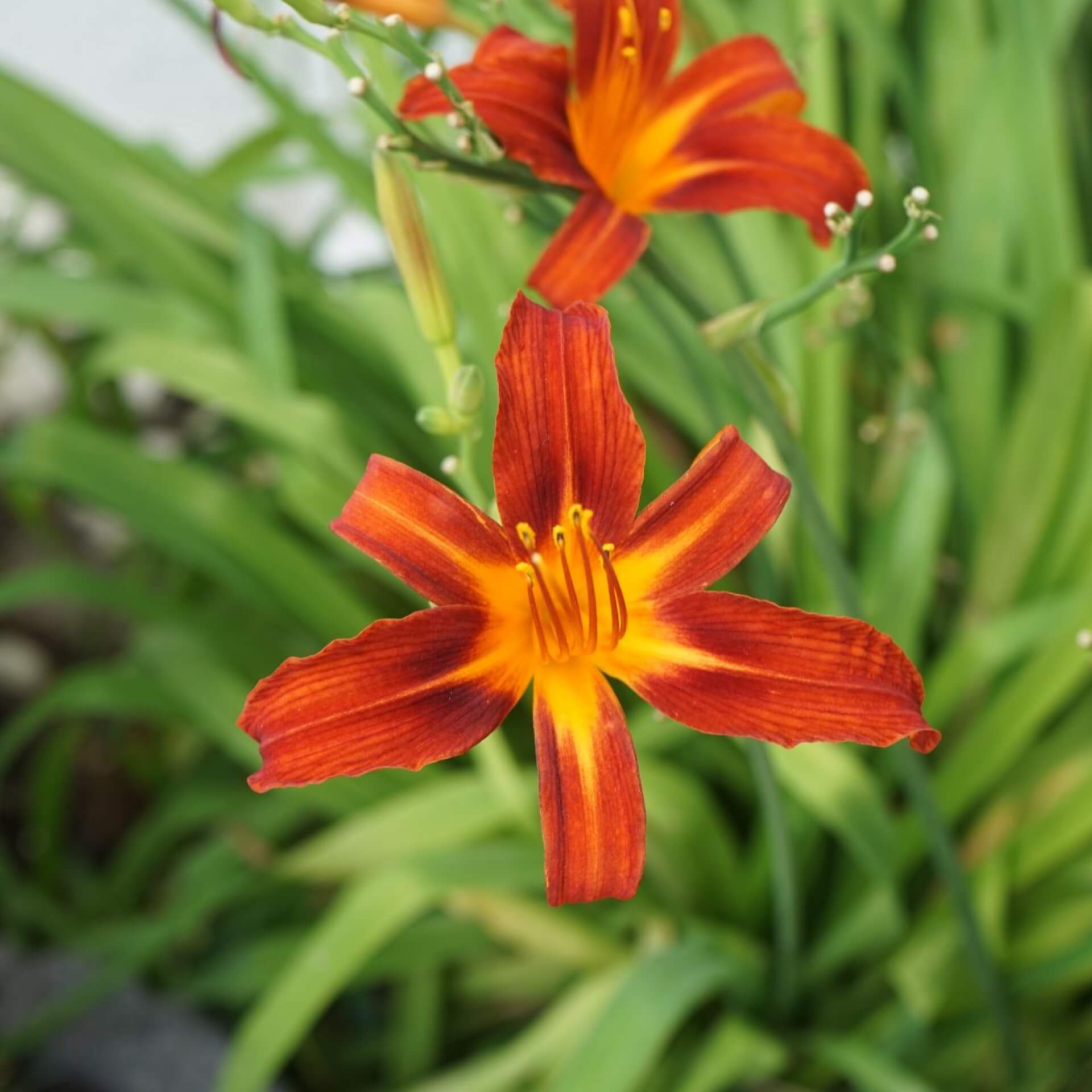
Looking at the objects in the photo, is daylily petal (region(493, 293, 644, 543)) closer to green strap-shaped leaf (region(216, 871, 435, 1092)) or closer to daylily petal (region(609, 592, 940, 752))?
daylily petal (region(609, 592, 940, 752))

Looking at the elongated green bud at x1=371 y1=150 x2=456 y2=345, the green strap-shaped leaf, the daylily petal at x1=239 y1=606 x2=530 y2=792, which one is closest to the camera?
the daylily petal at x1=239 y1=606 x2=530 y2=792

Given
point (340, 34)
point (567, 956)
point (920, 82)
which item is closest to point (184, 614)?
point (567, 956)

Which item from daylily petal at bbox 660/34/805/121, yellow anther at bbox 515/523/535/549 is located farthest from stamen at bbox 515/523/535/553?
daylily petal at bbox 660/34/805/121

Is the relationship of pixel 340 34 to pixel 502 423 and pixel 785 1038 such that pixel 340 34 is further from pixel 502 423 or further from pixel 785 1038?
Result: pixel 785 1038

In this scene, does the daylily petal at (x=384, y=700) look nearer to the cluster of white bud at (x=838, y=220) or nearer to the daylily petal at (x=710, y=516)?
the daylily petal at (x=710, y=516)

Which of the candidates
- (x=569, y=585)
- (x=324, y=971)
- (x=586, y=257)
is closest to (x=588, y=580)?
(x=569, y=585)

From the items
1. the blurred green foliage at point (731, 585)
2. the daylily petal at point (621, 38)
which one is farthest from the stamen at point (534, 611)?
the blurred green foliage at point (731, 585)

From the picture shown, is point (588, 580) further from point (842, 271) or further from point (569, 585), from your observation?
point (842, 271)
